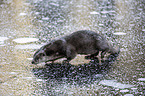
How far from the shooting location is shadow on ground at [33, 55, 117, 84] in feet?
9.13

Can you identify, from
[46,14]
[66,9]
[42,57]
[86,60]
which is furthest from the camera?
[66,9]

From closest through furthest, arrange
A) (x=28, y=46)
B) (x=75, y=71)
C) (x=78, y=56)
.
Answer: (x=75, y=71) < (x=78, y=56) < (x=28, y=46)

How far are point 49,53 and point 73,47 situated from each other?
0.97 ft

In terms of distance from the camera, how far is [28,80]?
2723mm

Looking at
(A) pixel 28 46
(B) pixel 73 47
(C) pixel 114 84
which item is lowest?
(C) pixel 114 84

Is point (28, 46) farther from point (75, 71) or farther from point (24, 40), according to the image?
point (75, 71)

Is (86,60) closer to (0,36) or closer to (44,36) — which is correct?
(44,36)

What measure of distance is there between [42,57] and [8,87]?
1.97ft

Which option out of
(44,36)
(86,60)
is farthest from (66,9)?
(86,60)

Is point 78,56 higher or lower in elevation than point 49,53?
lower

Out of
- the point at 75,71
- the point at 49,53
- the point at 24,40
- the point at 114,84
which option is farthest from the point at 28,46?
the point at 114,84

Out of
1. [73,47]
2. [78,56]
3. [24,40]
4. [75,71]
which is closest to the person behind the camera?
[75,71]

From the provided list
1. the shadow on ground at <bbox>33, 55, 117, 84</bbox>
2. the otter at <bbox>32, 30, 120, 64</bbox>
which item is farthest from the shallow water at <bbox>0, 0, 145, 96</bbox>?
the otter at <bbox>32, 30, 120, 64</bbox>

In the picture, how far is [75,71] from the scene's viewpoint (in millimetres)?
2949
